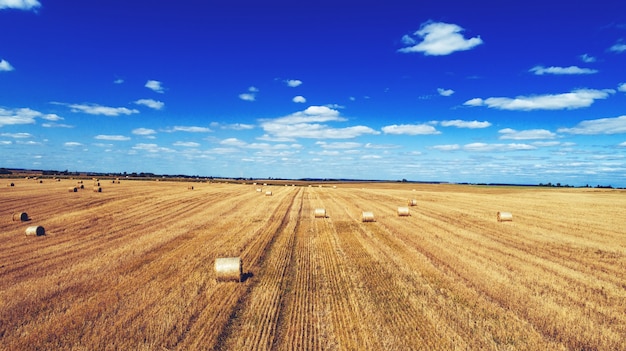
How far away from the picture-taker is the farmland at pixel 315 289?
283 inches

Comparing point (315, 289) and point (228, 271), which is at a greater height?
point (228, 271)

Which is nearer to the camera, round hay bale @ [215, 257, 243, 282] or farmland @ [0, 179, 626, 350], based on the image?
farmland @ [0, 179, 626, 350]

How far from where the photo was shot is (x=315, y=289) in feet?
32.7

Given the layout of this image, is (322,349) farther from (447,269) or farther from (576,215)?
(576,215)

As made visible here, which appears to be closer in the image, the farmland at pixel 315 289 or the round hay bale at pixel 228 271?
the farmland at pixel 315 289

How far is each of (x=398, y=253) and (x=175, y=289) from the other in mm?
7641

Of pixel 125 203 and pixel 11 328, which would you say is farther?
pixel 125 203

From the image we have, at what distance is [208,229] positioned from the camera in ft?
65.0

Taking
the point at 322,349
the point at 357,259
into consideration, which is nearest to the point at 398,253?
the point at 357,259

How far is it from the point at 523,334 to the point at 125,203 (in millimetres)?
30399

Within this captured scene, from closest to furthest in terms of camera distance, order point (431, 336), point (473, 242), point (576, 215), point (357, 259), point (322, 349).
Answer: point (322, 349), point (431, 336), point (357, 259), point (473, 242), point (576, 215)

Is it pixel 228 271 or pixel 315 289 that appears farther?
pixel 228 271

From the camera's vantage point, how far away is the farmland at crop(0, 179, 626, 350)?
720cm

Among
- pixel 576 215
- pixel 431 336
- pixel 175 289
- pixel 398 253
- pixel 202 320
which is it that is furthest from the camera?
pixel 576 215
